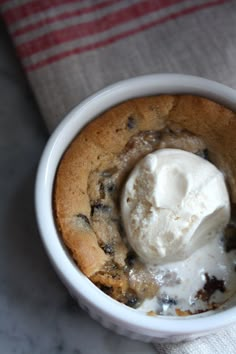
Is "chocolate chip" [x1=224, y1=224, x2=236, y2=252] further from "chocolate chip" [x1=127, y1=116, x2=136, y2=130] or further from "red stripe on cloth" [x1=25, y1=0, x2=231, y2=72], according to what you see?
"red stripe on cloth" [x1=25, y1=0, x2=231, y2=72]

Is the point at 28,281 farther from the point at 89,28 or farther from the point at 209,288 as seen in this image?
the point at 89,28

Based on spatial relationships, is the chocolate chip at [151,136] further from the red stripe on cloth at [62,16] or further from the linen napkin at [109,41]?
the red stripe on cloth at [62,16]

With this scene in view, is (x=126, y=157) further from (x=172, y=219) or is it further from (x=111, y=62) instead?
(x=111, y=62)

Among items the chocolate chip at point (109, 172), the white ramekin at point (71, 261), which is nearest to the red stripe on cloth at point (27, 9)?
the white ramekin at point (71, 261)

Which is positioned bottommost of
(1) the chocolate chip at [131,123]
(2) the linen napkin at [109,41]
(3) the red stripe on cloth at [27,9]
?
(1) the chocolate chip at [131,123]

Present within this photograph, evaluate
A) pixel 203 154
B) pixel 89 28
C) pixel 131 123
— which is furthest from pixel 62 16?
pixel 203 154

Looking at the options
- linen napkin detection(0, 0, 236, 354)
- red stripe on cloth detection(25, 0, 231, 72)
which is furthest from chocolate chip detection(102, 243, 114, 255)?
red stripe on cloth detection(25, 0, 231, 72)
